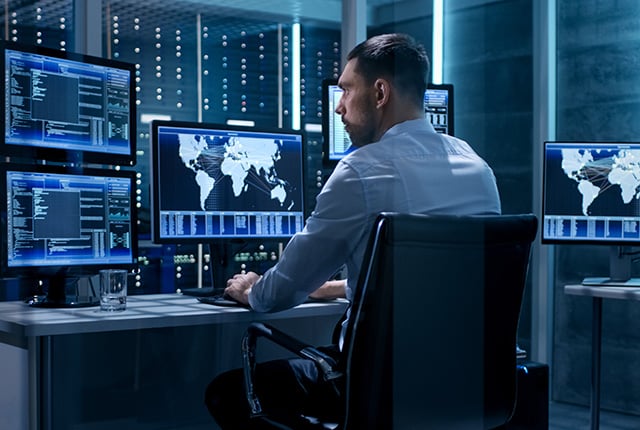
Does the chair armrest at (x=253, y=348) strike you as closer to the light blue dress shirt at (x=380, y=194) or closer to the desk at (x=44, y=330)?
the light blue dress shirt at (x=380, y=194)

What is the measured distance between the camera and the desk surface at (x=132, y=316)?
2051 millimetres

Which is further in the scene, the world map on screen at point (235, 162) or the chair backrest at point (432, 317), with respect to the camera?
the world map on screen at point (235, 162)

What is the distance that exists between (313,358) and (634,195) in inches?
84.3

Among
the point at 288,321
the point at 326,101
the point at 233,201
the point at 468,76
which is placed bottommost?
the point at 288,321

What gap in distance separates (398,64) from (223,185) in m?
0.88

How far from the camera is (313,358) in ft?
5.97

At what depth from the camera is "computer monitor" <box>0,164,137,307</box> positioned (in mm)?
2398

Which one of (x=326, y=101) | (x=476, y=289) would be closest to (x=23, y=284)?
(x=326, y=101)

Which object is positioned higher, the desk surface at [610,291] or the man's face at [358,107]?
the man's face at [358,107]

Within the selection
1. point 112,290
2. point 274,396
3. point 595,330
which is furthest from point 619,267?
point 112,290

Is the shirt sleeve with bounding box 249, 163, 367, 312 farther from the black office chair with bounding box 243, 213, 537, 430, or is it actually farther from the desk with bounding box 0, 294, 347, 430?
the desk with bounding box 0, 294, 347, 430

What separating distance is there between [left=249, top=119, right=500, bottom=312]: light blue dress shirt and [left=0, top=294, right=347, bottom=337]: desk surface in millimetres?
312

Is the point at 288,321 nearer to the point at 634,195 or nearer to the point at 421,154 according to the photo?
the point at 421,154

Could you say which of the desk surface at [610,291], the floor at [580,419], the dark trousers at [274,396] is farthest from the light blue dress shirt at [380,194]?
the floor at [580,419]
